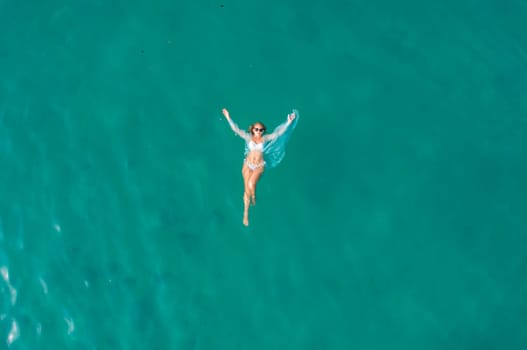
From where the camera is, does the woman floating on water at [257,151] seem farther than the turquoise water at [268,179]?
Yes

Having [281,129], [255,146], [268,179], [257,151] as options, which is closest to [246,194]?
[268,179]

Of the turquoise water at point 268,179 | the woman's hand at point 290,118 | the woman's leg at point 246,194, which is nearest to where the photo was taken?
the turquoise water at point 268,179

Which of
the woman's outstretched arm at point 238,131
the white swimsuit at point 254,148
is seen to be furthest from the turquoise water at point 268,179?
the woman's outstretched arm at point 238,131

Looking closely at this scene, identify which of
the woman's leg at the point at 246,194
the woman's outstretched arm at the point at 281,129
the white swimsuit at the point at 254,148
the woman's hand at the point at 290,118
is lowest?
the woman's leg at the point at 246,194

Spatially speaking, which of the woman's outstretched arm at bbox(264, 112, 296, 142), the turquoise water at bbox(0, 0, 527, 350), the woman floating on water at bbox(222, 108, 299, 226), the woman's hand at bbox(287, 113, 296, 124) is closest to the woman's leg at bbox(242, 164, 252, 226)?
the woman floating on water at bbox(222, 108, 299, 226)

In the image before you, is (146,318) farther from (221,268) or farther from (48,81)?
(48,81)

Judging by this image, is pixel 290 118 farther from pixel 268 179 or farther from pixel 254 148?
pixel 268 179

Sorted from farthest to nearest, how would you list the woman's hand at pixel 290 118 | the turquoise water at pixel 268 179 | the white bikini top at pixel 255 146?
the woman's hand at pixel 290 118 < the white bikini top at pixel 255 146 < the turquoise water at pixel 268 179

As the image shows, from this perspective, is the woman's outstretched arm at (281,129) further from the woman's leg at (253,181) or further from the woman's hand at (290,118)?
the woman's leg at (253,181)
